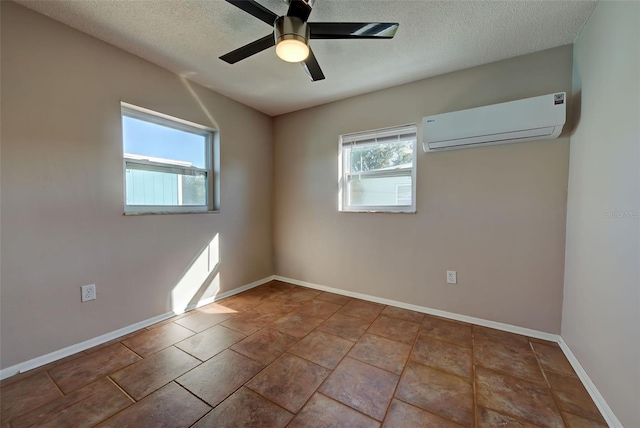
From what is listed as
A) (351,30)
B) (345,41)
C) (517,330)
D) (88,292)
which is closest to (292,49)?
(351,30)

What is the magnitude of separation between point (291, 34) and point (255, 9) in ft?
0.69

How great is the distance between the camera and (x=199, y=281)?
2.66 m

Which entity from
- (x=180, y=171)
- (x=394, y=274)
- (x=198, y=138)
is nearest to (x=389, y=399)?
(x=394, y=274)

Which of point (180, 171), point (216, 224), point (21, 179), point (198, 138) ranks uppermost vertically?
point (198, 138)

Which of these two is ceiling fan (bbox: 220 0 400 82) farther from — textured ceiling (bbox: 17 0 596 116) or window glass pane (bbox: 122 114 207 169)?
window glass pane (bbox: 122 114 207 169)

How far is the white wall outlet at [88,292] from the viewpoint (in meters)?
1.87

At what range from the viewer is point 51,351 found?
1.72 meters

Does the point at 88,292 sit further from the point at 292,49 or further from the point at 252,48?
the point at 292,49

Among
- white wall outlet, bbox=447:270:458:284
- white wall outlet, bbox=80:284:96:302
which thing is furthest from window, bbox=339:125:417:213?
white wall outlet, bbox=80:284:96:302

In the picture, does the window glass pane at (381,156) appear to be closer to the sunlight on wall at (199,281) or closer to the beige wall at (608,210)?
the beige wall at (608,210)

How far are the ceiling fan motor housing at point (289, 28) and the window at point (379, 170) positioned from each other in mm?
1624

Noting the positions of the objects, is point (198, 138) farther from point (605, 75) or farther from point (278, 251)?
point (605, 75)

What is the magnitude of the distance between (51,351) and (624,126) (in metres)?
3.77

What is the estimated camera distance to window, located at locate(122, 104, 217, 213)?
2.18m
